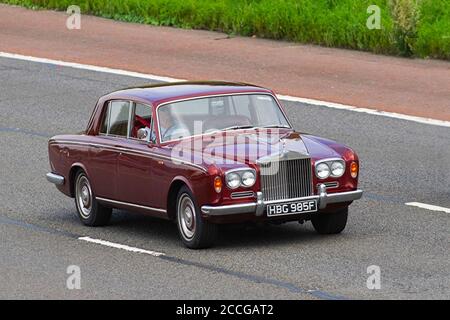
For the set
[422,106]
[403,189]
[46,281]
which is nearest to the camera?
[46,281]

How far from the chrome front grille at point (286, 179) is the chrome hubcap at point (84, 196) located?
254 cm

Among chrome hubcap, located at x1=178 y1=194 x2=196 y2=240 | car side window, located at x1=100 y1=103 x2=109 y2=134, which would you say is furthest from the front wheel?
car side window, located at x1=100 y1=103 x2=109 y2=134

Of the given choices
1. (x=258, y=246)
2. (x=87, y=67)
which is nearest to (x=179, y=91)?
(x=258, y=246)

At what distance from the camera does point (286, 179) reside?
45.4 feet

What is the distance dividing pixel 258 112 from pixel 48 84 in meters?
10.9

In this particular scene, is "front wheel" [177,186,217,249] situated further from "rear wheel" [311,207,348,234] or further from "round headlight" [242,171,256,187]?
"rear wheel" [311,207,348,234]

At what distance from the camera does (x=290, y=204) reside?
13711 mm

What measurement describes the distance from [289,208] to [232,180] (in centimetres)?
61

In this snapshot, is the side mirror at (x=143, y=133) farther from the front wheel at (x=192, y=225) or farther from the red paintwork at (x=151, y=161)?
the front wheel at (x=192, y=225)

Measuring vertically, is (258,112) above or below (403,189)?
above

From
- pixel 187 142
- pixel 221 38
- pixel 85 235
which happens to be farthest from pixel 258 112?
pixel 221 38

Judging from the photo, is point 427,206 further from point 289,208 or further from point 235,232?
point 289,208

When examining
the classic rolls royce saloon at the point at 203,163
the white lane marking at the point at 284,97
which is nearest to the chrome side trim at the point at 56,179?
the classic rolls royce saloon at the point at 203,163
